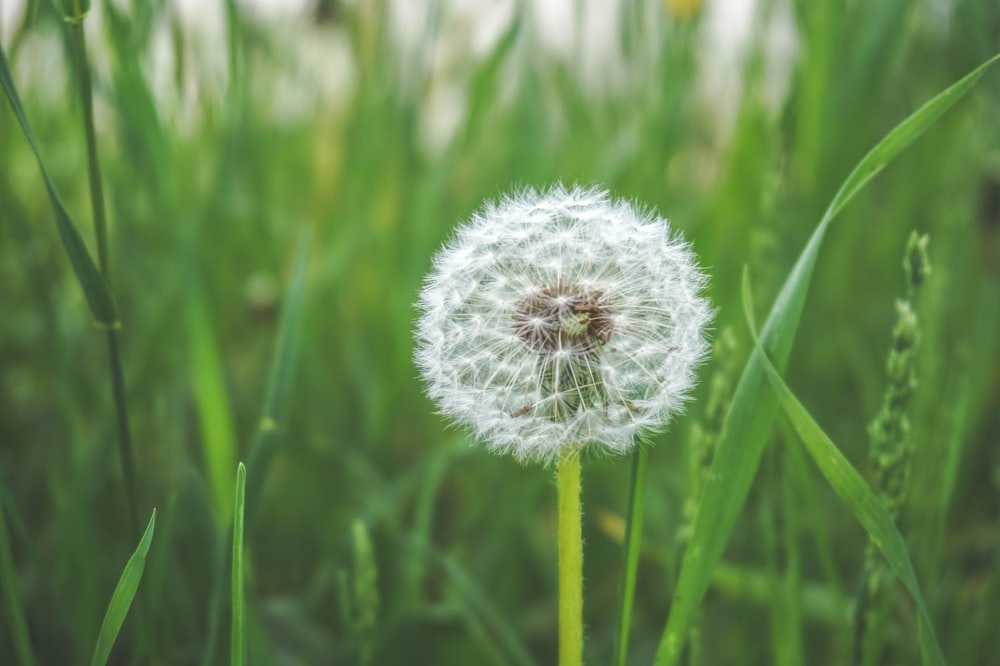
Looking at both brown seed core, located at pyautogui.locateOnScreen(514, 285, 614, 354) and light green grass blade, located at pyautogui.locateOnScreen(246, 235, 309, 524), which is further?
light green grass blade, located at pyautogui.locateOnScreen(246, 235, 309, 524)

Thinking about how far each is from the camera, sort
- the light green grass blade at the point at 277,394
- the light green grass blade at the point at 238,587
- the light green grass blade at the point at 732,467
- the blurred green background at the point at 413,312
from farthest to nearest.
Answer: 1. the blurred green background at the point at 413,312
2. the light green grass blade at the point at 277,394
3. the light green grass blade at the point at 732,467
4. the light green grass blade at the point at 238,587

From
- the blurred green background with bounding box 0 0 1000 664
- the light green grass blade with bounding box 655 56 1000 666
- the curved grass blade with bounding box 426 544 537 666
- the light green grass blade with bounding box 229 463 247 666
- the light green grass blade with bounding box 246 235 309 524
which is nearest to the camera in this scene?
the light green grass blade with bounding box 229 463 247 666

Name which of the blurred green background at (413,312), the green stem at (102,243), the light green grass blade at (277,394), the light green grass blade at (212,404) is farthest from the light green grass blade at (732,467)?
the light green grass blade at (212,404)

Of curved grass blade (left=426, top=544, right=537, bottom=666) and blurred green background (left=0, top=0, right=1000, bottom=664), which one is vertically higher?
blurred green background (left=0, top=0, right=1000, bottom=664)

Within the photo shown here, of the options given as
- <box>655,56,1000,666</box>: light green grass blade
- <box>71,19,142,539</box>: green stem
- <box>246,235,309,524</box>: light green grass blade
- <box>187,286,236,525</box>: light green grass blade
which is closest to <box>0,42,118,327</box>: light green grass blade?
<box>71,19,142,539</box>: green stem

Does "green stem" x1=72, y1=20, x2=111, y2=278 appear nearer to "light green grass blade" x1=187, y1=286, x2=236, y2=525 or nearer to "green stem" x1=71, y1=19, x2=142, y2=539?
"green stem" x1=71, y1=19, x2=142, y2=539

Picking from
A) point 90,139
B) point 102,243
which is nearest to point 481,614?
point 102,243

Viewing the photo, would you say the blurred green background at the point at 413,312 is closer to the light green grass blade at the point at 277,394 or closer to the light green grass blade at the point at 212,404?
the light green grass blade at the point at 212,404
